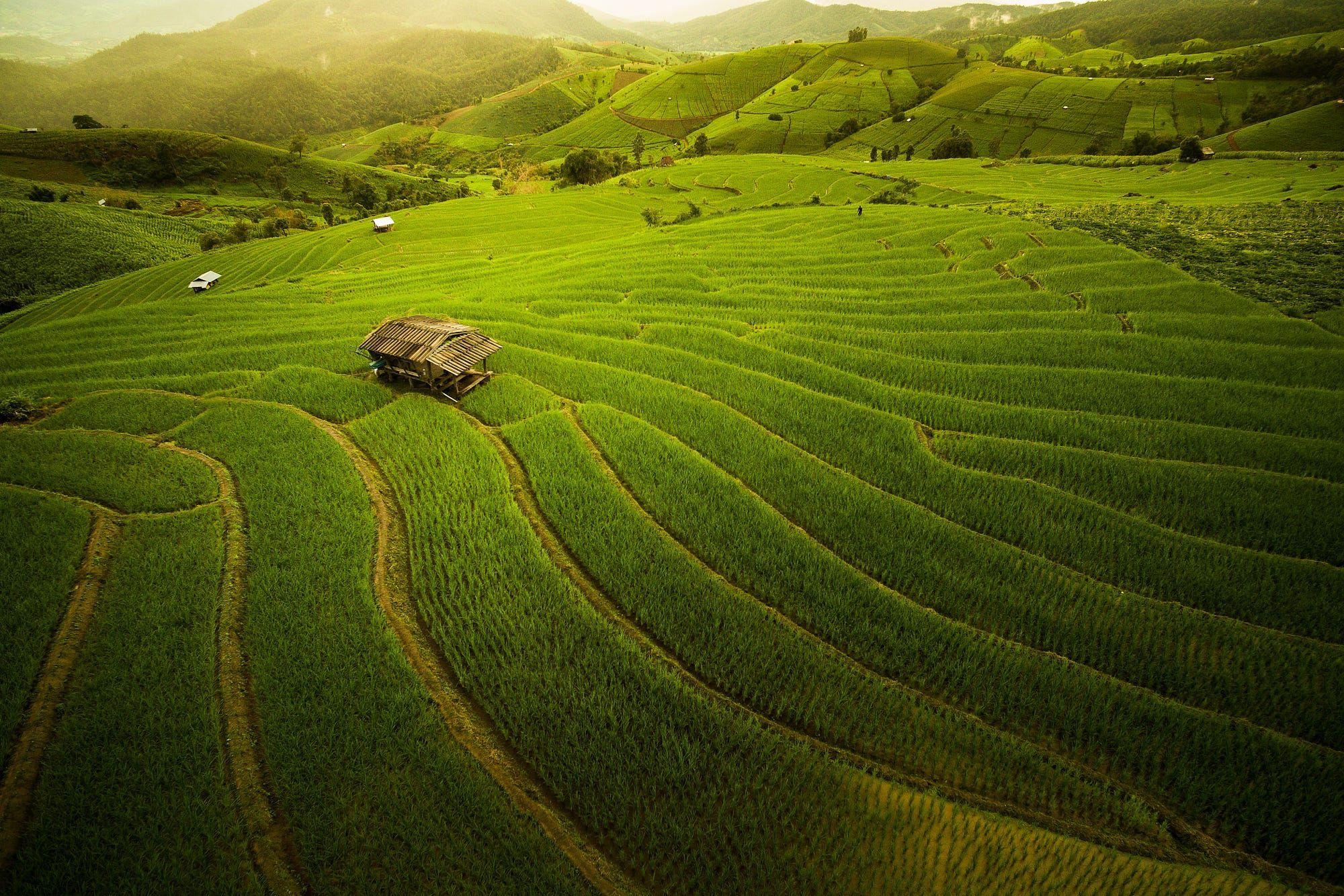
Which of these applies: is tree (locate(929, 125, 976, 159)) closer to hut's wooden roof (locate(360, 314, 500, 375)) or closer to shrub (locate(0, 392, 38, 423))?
hut's wooden roof (locate(360, 314, 500, 375))

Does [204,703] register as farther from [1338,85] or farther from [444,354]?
[1338,85]

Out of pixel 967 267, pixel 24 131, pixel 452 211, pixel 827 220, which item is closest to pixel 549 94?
pixel 24 131

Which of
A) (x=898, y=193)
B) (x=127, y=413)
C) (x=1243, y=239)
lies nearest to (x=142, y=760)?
(x=127, y=413)

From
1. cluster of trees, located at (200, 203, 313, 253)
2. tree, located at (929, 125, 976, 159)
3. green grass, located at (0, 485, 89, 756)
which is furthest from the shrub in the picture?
tree, located at (929, 125, 976, 159)

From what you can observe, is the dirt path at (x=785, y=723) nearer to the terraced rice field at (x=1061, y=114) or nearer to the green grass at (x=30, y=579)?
the green grass at (x=30, y=579)

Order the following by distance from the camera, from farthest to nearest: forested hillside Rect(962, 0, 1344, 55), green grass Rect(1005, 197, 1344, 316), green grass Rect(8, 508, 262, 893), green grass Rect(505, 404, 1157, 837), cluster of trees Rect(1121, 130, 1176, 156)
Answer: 1. forested hillside Rect(962, 0, 1344, 55)
2. cluster of trees Rect(1121, 130, 1176, 156)
3. green grass Rect(1005, 197, 1344, 316)
4. green grass Rect(505, 404, 1157, 837)
5. green grass Rect(8, 508, 262, 893)

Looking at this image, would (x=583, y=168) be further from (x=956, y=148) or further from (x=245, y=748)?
(x=245, y=748)
